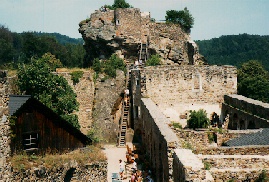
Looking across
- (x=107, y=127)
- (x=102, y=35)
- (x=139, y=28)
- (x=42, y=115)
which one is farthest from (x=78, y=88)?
(x=42, y=115)

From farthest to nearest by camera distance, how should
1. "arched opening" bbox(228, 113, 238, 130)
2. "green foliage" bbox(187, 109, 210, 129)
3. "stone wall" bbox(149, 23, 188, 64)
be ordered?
1. "stone wall" bbox(149, 23, 188, 64)
2. "arched opening" bbox(228, 113, 238, 130)
3. "green foliage" bbox(187, 109, 210, 129)

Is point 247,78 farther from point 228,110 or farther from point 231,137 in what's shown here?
point 231,137

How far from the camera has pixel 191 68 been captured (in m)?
29.9

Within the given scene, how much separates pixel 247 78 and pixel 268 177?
125ft

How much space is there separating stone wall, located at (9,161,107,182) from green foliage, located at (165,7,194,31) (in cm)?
Answer: 2802

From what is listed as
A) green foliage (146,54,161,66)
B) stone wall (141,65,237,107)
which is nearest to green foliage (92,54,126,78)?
green foliage (146,54,161,66)

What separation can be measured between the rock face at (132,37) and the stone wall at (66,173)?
76.8 ft

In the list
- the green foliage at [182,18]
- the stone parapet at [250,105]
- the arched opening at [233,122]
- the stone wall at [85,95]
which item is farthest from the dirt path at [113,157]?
the green foliage at [182,18]

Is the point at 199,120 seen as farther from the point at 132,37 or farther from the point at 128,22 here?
the point at 128,22

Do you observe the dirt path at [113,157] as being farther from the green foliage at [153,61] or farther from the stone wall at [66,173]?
the green foliage at [153,61]

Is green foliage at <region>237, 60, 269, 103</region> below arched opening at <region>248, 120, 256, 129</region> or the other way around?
the other way around

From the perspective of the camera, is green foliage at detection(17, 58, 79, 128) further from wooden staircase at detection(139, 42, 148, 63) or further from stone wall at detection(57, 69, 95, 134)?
wooden staircase at detection(139, 42, 148, 63)

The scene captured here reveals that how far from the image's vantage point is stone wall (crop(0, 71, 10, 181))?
13.1 metres

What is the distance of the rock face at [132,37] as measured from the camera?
126ft
